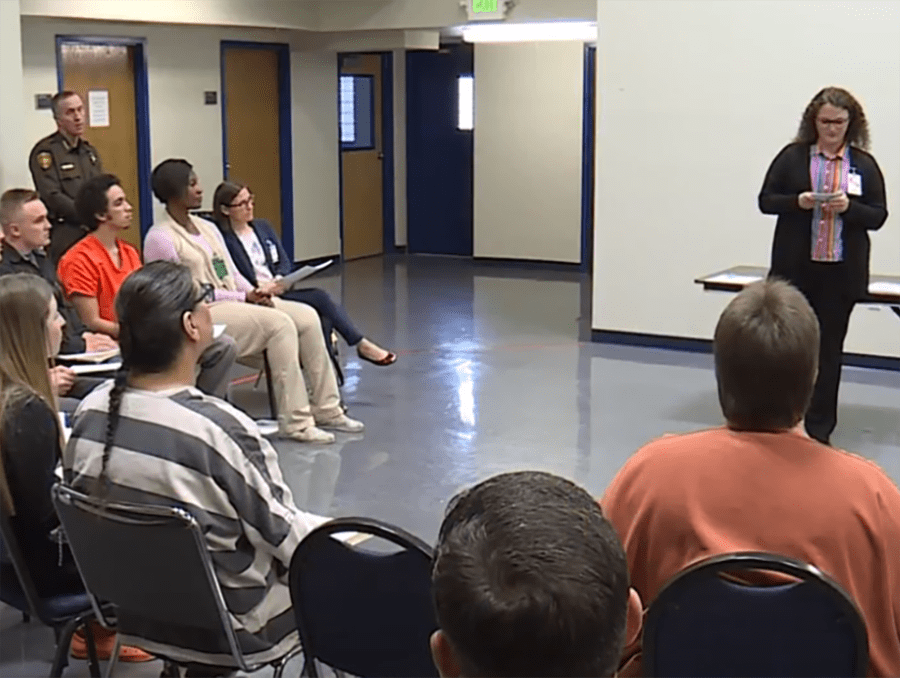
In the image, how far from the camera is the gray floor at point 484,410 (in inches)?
186

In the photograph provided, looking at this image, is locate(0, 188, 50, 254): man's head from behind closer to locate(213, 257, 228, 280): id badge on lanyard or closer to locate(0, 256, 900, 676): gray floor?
locate(213, 257, 228, 280): id badge on lanyard

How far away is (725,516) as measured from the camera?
206cm

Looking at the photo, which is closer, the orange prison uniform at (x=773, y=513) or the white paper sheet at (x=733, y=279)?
the orange prison uniform at (x=773, y=513)

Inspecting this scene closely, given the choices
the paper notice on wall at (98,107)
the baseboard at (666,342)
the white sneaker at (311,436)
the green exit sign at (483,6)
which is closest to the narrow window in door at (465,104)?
the green exit sign at (483,6)

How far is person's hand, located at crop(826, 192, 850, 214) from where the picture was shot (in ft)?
16.3

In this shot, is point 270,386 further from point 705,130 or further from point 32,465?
point 705,130

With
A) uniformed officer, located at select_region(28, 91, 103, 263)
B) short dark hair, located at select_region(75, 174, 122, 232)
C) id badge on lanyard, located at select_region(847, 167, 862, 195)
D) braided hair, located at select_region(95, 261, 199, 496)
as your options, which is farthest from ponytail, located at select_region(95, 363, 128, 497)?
uniformed officer, located at select_region(28, 91, 103, 263)

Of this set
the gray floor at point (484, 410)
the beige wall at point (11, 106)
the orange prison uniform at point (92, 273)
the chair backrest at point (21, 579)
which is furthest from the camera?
the beige wall at point (11, 106)

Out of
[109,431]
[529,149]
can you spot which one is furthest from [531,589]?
[529,149]

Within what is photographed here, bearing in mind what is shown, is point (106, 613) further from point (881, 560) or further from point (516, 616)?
point (516, 616)

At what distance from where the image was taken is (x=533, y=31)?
952 centimetres

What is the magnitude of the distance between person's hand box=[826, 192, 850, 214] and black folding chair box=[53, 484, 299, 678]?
332 centimetres

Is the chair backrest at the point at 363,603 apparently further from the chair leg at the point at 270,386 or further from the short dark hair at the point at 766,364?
the chair leg at the point at 270,386

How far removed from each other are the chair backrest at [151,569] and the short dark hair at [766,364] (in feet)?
3.42
